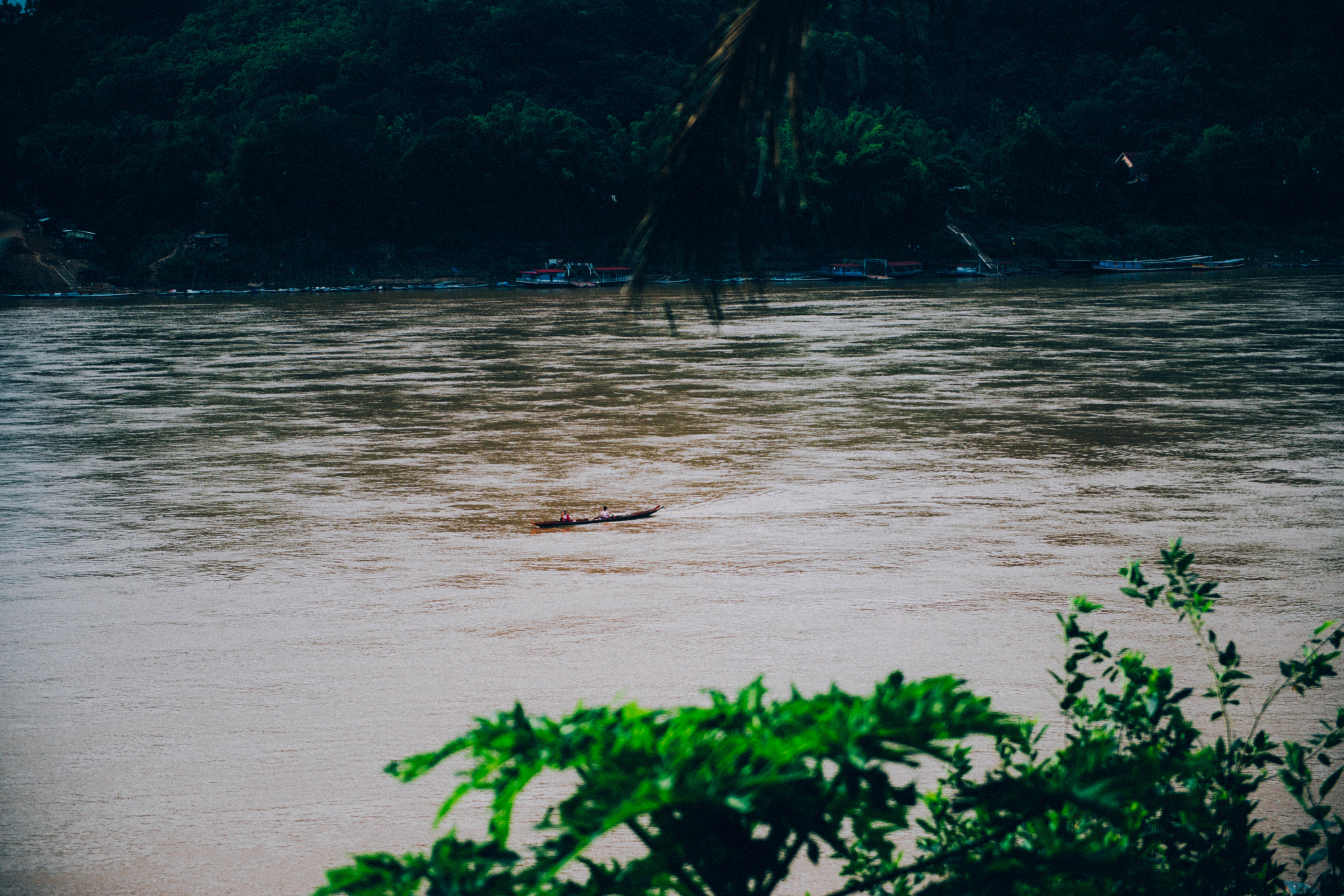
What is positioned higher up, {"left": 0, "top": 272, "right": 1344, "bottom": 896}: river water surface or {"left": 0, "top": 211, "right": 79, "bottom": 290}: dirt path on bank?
{"left": 0, "top": 211, "right": 79, "bottom": 290}: dirt path on bank

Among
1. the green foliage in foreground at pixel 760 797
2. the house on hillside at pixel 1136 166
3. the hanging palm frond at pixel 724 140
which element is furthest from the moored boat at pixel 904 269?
the green foliage in foreground at pixel 760 797

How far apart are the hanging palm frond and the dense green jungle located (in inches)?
2564

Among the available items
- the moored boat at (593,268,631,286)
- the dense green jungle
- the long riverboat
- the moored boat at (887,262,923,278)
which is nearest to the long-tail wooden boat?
the dense green jungle

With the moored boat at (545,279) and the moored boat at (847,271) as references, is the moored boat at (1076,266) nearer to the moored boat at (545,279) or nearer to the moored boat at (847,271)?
the moored boat at (847,271)

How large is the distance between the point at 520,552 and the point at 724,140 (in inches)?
394

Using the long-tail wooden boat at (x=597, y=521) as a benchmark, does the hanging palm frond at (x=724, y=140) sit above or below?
above

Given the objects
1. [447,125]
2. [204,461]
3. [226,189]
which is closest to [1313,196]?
[447,125]

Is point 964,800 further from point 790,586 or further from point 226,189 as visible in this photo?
point 226,189

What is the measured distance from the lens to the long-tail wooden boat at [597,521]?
13.1 metres

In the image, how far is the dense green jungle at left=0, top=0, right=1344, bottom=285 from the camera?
76.4m

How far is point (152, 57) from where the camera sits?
334ft

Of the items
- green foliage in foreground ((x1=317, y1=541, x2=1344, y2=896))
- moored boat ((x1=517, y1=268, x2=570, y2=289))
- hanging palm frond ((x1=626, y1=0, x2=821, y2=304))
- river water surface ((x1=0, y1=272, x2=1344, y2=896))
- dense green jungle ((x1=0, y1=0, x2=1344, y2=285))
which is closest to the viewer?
green foliage in foreground ((x1=317, y1=541, x2=1344, y2=896))

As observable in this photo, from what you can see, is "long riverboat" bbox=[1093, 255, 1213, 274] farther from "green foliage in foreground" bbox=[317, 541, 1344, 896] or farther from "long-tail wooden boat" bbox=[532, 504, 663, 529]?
"green foliage in foreground" bbox=[317, 541, 1344, 896]

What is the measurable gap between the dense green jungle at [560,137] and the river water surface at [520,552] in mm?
46690
